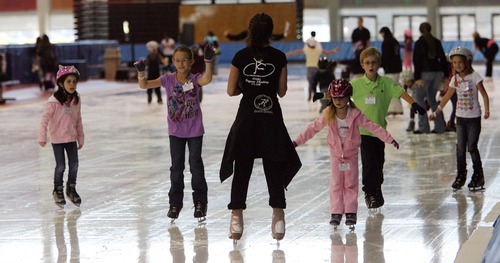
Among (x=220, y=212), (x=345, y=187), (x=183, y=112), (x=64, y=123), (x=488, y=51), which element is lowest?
(x=220, y=212)

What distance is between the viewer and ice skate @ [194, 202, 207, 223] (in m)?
10.8

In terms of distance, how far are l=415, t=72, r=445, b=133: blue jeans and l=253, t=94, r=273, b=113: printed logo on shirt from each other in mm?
10336

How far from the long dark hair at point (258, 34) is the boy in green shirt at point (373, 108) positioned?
89.5 inches

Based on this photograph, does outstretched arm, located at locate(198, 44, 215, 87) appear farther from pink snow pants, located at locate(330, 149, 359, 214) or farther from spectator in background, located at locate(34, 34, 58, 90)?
spectator in background, located at locate(34, 34, 58, 90)

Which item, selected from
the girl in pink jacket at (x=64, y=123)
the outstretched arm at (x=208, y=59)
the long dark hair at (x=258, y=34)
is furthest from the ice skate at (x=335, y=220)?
the girl in pink jacket at (x=64, y=123)

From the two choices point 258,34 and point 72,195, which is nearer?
point 258,34

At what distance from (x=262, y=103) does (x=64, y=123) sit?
3279 mm

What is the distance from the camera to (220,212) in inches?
456

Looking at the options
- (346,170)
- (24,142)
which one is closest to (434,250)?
(346,170)

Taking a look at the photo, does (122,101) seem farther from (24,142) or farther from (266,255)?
(266,255)

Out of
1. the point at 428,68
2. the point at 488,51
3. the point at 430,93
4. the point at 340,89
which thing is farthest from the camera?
the point at 488,51

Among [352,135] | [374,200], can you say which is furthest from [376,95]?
[352,135]

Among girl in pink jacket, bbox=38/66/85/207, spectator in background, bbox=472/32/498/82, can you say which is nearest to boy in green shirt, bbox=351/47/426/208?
girl in pink jacket, bbox=38/66/85/207

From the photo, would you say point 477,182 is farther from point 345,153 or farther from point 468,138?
point 345,153
